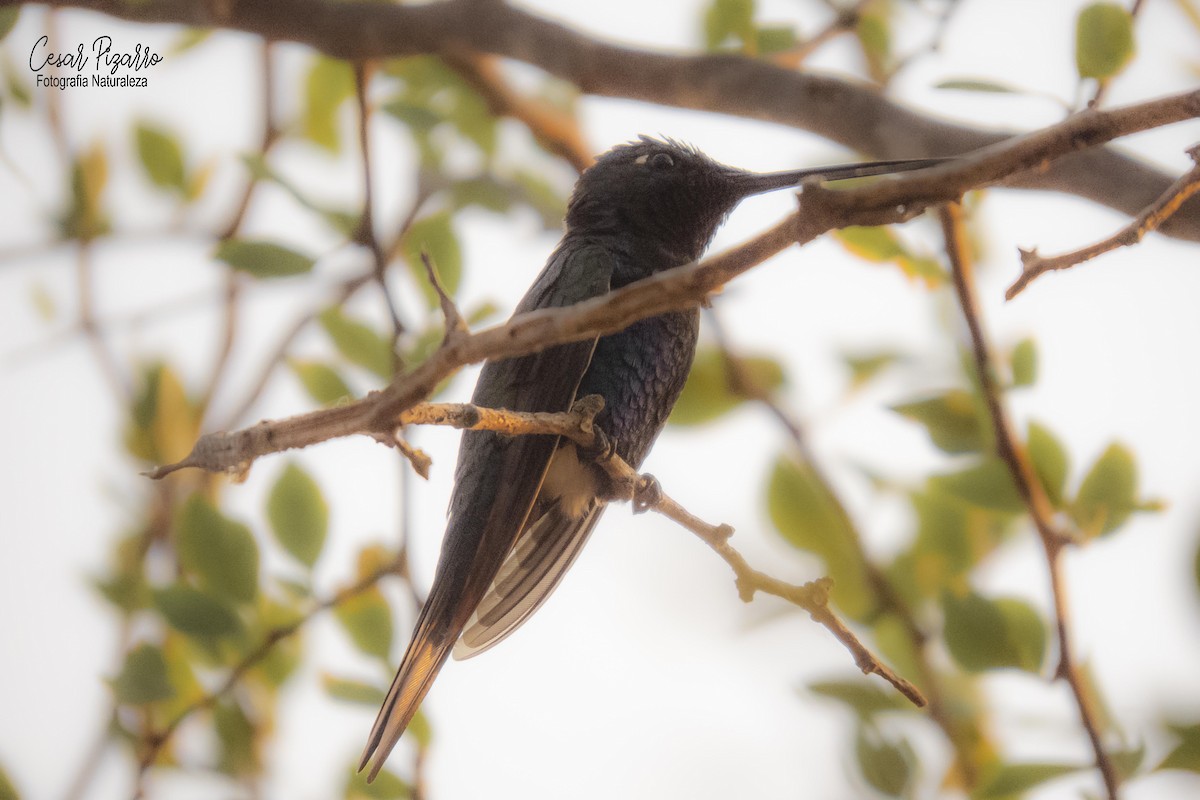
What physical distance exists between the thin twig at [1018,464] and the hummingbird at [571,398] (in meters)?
0.28

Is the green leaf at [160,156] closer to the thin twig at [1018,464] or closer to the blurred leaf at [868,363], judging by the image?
the blurred leaf at [868,363]

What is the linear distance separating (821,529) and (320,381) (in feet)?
4.04

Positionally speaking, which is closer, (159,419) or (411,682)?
(411,682)

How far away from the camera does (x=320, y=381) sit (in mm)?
2467

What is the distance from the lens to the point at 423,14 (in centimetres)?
300

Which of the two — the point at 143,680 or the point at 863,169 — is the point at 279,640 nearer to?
the point at 143,680

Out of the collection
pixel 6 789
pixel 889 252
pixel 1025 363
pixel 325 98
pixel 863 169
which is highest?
pixel 325 98

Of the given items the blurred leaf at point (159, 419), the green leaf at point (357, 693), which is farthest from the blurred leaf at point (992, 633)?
the blurred leaf at point (159, 419)

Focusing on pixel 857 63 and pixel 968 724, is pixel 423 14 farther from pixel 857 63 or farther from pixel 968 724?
pixel 968 724

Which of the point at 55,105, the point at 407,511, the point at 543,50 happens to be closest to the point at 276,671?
the point at 407,511

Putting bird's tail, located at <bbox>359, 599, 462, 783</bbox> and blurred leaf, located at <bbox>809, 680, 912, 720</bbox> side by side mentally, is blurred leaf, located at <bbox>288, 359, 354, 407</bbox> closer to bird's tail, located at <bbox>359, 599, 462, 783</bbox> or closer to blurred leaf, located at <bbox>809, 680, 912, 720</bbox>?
bird's tail, located at <bbox>359, 599, 462, 783</bbox>

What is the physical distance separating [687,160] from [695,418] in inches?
33.0

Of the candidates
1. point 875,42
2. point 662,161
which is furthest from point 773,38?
point 662,161

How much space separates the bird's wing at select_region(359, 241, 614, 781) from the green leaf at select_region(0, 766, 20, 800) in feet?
2.70
